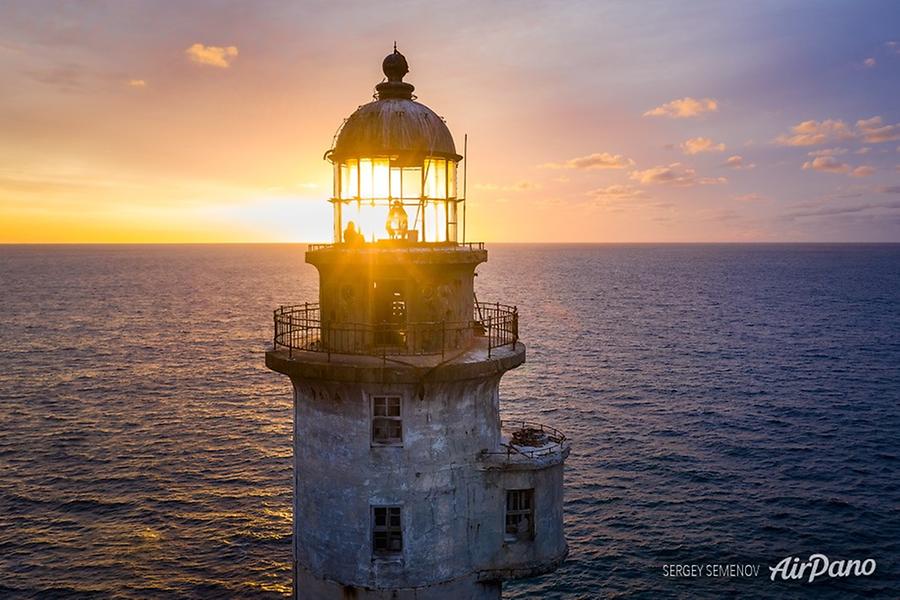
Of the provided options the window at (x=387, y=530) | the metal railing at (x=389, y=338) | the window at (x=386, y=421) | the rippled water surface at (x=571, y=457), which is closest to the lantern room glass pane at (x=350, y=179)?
the metal railing at (x=389, y=338)

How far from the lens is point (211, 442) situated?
46.7 metres

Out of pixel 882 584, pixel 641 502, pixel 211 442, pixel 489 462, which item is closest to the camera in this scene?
pixel 489 462

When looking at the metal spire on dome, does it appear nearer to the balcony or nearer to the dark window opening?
the dark window opening

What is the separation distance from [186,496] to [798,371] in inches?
2129

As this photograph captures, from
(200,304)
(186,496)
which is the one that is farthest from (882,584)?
(200,304)

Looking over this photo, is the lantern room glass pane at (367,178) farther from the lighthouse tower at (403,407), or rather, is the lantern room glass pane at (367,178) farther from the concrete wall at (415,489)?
the concrete wall at (415,489)

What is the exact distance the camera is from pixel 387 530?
620 inches

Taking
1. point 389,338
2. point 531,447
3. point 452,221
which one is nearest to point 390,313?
point 389,338

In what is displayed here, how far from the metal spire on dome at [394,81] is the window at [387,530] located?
31.0 feet

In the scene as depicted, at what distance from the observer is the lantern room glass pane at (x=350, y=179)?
16594 mm

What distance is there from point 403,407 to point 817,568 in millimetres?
23461

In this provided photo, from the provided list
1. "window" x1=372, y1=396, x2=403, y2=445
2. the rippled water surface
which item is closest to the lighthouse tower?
"window" x1=372, y1=396, x2=403, y2=445

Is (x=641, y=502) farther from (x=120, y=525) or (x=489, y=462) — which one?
(x=120, y=525)

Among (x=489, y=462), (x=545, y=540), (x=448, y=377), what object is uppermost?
(x=448, y=377)
